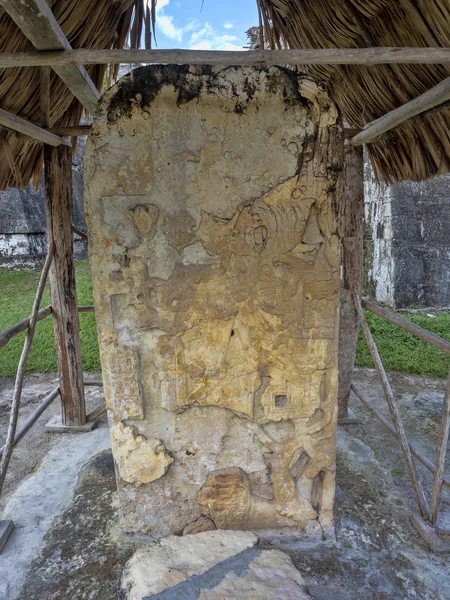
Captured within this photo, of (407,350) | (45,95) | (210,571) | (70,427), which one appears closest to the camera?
(210,571)

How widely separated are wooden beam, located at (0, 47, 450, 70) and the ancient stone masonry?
19 cm

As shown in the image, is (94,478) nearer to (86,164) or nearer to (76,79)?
(86,164)

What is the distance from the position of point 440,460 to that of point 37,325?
17.3ft

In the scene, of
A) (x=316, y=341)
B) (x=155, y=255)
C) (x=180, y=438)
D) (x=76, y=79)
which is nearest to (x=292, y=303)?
(x=316, y=341)

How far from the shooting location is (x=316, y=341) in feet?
7.25

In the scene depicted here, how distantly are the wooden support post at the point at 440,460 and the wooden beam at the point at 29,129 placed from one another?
2578 mm

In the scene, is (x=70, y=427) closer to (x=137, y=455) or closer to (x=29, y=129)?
(x=137, y=455)

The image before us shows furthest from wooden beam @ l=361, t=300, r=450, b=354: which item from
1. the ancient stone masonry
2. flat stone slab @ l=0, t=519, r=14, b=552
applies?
flat stone slab @ l=0, t=519, r=14, b=552

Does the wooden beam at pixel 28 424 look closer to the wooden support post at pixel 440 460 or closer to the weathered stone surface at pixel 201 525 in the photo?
the weathered stone surface at pixel 201 525

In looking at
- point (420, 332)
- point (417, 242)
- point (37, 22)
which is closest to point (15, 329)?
point (37, 22)

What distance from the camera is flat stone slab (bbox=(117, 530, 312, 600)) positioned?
1838mm

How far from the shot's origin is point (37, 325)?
6.04 metres

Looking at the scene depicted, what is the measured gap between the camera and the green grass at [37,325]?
5.05 meters

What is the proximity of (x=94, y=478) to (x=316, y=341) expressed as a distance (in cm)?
170
